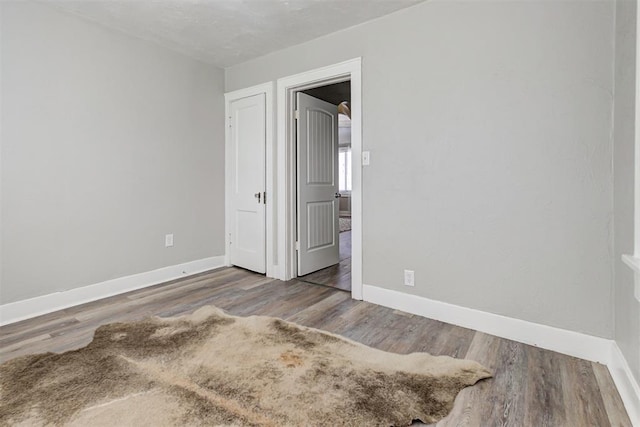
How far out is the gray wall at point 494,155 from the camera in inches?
73.3

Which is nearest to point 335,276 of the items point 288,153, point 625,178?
point 288,153

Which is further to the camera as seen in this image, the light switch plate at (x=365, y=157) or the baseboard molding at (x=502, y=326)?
the light switch plate at (x=365, y=157)

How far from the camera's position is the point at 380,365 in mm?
1757

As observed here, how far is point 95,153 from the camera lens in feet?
9.38

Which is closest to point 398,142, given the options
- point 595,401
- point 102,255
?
point 595,401

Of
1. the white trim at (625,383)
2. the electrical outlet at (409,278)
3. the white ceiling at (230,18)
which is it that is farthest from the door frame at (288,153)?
the white trim at (625,383)

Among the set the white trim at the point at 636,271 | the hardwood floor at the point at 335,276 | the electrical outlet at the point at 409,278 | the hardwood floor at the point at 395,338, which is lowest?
the hardwood floor at the point at 395,338

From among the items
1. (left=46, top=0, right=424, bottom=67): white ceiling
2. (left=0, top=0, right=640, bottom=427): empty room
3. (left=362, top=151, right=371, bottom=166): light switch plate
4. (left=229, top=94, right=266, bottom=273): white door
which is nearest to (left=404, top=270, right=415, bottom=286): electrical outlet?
(left=0, top=0, right=640, bottom=427): empty room

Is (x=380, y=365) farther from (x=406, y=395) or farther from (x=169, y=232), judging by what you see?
(x=169, y=232)

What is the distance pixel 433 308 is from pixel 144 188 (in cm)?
295

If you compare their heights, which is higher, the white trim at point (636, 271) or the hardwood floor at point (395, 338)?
the white trim at point (636, 271)

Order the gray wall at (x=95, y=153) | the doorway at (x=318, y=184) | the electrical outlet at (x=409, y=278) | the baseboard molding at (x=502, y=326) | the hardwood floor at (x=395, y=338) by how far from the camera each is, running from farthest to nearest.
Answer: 1. the doorway at (x=318, y=184)
2. the electrical outlet at (x=409, y=278)
3. the gray wall at (x=95, y=153)
4. the baseboard molding at (x=502, y=326)
5. the hardwood floor at (x=395, y=338)

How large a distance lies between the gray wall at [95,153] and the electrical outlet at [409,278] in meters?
2.41

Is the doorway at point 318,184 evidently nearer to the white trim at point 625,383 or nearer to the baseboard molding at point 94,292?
the baseboard molding at point 94,292
